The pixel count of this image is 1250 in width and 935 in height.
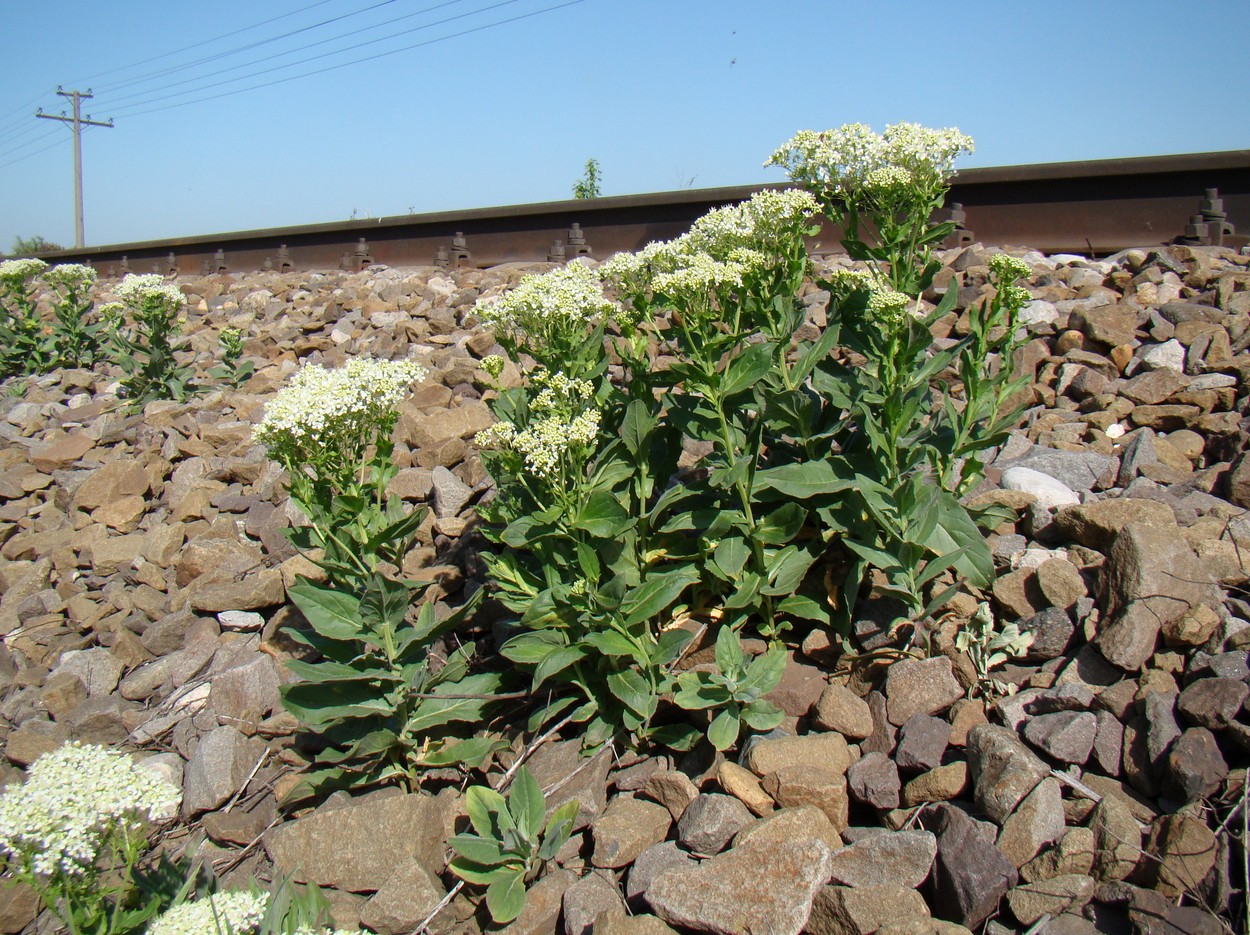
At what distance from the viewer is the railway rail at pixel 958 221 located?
702cm

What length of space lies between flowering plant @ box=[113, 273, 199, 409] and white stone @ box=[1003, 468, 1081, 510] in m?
7.24

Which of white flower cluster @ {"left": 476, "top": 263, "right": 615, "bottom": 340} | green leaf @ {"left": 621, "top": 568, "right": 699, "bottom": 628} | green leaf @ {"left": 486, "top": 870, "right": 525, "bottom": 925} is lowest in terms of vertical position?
green leaf @ {"left": 486, "top": 870, "right": 525, "bottom": 925}

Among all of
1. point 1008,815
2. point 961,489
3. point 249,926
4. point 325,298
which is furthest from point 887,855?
point 325,298

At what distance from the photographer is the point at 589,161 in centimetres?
1894

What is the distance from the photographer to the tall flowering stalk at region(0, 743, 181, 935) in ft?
8.54

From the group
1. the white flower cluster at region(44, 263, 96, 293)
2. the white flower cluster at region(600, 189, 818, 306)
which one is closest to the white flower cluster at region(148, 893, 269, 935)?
A: the white flower cluster at region(600, 189, 818, 306)

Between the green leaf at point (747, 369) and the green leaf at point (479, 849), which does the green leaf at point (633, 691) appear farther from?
the green leaf at point (747, 369)

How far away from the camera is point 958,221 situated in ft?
17.7

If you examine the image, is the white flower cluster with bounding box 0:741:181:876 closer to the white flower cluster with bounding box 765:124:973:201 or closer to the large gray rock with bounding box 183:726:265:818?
the large gray rock with bounding box 183:726:265:818

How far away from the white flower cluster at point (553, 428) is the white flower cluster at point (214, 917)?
165 cm

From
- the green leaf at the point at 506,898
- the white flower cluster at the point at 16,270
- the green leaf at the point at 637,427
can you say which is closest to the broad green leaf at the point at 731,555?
the green leaf at the point at 637,427

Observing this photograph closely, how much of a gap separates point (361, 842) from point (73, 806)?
108 cm

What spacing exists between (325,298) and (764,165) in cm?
720

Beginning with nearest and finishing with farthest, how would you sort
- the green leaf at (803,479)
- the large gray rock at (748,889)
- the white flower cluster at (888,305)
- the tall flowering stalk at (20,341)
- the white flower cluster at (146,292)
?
the large gray rock at (748,889)
the white flower cluster at (888,305)
the green leaf at (803,479)
the white flower cluster at (146,292)
the tall flowering stalk at (20,341)
